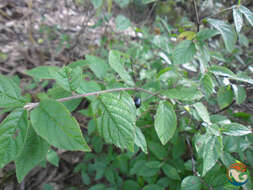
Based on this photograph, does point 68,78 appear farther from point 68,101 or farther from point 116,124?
point 116,124

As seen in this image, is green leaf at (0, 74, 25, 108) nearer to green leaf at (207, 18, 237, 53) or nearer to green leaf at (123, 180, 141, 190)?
green leaf at (207, 18, 237, 53)

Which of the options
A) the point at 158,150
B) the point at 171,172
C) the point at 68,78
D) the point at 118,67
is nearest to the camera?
the point at 68,78

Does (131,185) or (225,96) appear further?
(131,185)

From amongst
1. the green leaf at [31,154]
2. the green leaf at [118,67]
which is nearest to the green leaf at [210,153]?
the green leaf at [118,67]

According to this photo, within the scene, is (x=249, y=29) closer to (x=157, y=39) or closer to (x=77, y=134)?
(x=157, y=39)

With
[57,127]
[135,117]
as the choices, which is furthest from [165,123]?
[57,127]

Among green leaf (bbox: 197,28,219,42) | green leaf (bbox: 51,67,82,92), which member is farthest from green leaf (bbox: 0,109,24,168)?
green leaf (bbox: 197,28,219,42)
